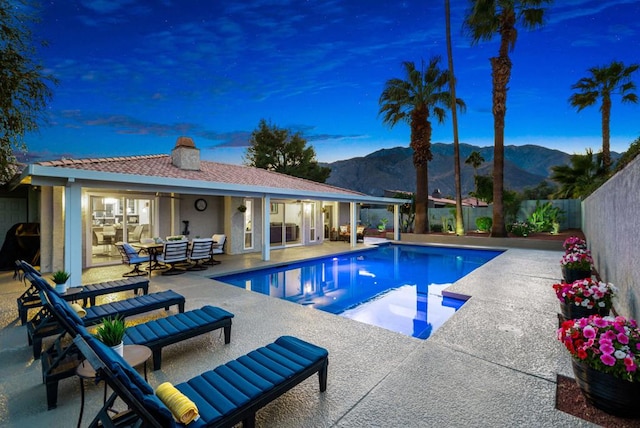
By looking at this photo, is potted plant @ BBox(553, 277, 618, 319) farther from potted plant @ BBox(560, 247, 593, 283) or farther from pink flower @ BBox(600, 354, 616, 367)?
potted plant @ BBox(560, 247, 593, 283)

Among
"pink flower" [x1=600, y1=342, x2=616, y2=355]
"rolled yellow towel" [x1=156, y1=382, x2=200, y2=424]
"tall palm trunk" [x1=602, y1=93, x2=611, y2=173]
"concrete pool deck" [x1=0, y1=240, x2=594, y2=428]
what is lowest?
"concrete pool deck" [x1=0, y1=240, x2=594, y2=428]

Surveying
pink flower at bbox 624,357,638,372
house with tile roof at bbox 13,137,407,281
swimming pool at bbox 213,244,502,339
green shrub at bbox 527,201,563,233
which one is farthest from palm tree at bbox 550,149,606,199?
pink flower at bbox 624,357,638,372

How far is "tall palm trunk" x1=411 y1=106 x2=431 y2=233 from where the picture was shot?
63.9 feet

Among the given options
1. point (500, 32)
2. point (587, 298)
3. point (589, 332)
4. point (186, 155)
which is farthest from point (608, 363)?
point (500, 32)

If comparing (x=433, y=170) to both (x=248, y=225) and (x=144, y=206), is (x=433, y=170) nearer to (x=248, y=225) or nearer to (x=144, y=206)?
(x=248, y=225)

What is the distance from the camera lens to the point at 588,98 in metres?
20.6

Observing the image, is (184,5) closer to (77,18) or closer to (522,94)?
(77,18)

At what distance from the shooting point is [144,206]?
11.3 metres

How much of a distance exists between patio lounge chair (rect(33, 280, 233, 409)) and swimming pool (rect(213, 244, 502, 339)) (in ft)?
11.0

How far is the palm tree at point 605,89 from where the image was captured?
19219mm

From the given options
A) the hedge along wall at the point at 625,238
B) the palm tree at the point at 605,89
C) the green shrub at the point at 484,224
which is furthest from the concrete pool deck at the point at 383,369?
the palm tree at the point at 605,89

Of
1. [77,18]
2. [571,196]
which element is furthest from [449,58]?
[77,18]

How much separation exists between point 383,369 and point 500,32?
19359mm

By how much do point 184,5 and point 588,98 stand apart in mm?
26378
